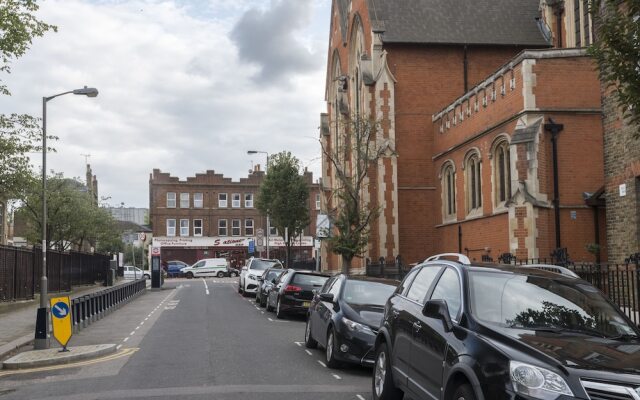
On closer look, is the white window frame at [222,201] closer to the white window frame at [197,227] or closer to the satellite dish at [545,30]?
the white window frame at [197,227]

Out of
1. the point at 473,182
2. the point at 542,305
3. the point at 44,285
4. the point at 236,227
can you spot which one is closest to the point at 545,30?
the point at 473,182

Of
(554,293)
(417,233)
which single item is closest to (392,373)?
(554,293)

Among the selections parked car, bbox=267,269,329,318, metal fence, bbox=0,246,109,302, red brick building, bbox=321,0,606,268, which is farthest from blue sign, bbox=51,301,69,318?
red brick building, bbox=321,0,606,268

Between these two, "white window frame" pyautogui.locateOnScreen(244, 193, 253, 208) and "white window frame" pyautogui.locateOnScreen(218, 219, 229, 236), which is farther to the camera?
"white window frame" pyautogui.locateOnScreen(244, 193, 253, 208)

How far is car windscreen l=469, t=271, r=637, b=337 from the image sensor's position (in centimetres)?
581

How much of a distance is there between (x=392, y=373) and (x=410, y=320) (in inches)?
31.1

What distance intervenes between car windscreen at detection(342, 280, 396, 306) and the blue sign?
5499 mm

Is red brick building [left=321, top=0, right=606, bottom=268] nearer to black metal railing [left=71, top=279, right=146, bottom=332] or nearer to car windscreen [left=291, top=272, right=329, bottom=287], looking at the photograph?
car windscreen [left=291, top=272, right=329, bottom=287]

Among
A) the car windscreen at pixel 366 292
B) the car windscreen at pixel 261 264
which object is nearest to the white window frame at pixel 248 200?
the car windscreen at pixel 261 264

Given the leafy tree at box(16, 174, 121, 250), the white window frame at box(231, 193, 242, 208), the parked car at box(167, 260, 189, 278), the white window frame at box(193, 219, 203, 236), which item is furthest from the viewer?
the white window frame at box(231, 193, 242, 208)

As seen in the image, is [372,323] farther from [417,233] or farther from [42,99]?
[417,233]

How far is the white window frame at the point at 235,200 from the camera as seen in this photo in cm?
7600

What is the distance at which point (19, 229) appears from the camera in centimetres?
7700

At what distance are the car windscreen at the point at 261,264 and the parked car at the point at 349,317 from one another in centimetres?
2034
